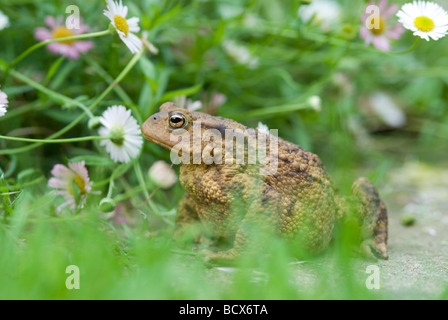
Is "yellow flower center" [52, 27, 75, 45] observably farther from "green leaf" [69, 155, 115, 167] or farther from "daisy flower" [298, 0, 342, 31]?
"daisy flower" [298, 0, 342, 31]

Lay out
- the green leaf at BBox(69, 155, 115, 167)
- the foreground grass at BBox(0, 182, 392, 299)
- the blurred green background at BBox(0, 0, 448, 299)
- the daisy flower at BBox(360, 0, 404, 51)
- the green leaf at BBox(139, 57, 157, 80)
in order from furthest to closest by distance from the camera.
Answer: the daisy flower at BBox(360, 0, 404, 51)
the green leaf at BBox(139, 57, 157, 80)
the green leaf at BBox(69, 155, 115, 167)
the blurred green background at BBox(0, 0, 448, 299)
the foreground grass at BBox(0, 182, 392, 299)

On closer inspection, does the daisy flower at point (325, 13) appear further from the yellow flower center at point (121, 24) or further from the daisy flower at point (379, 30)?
the yellow flower center at point (121, 24)

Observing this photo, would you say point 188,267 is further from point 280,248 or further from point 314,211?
point 314,211

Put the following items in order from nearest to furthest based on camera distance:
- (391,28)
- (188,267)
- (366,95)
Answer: (188,267)
(391,28)
(366,95)

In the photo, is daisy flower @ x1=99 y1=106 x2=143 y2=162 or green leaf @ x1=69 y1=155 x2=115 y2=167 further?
green leaf @ x1=69 y1=155 x2=115 y2=167

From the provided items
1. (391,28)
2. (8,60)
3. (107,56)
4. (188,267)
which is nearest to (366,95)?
(391,28)

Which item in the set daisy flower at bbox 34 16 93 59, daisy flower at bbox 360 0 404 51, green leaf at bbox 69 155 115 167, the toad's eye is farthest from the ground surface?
daisy flower at bbox 34 16 93 59

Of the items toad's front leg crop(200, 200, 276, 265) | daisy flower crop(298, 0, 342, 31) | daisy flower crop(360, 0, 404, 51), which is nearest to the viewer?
toad's front leg crop(200, 200, 276, 265)

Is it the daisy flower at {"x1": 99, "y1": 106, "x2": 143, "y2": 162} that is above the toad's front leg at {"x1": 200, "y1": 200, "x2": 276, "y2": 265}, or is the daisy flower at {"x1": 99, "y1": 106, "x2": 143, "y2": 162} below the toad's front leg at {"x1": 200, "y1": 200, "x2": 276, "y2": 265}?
above
